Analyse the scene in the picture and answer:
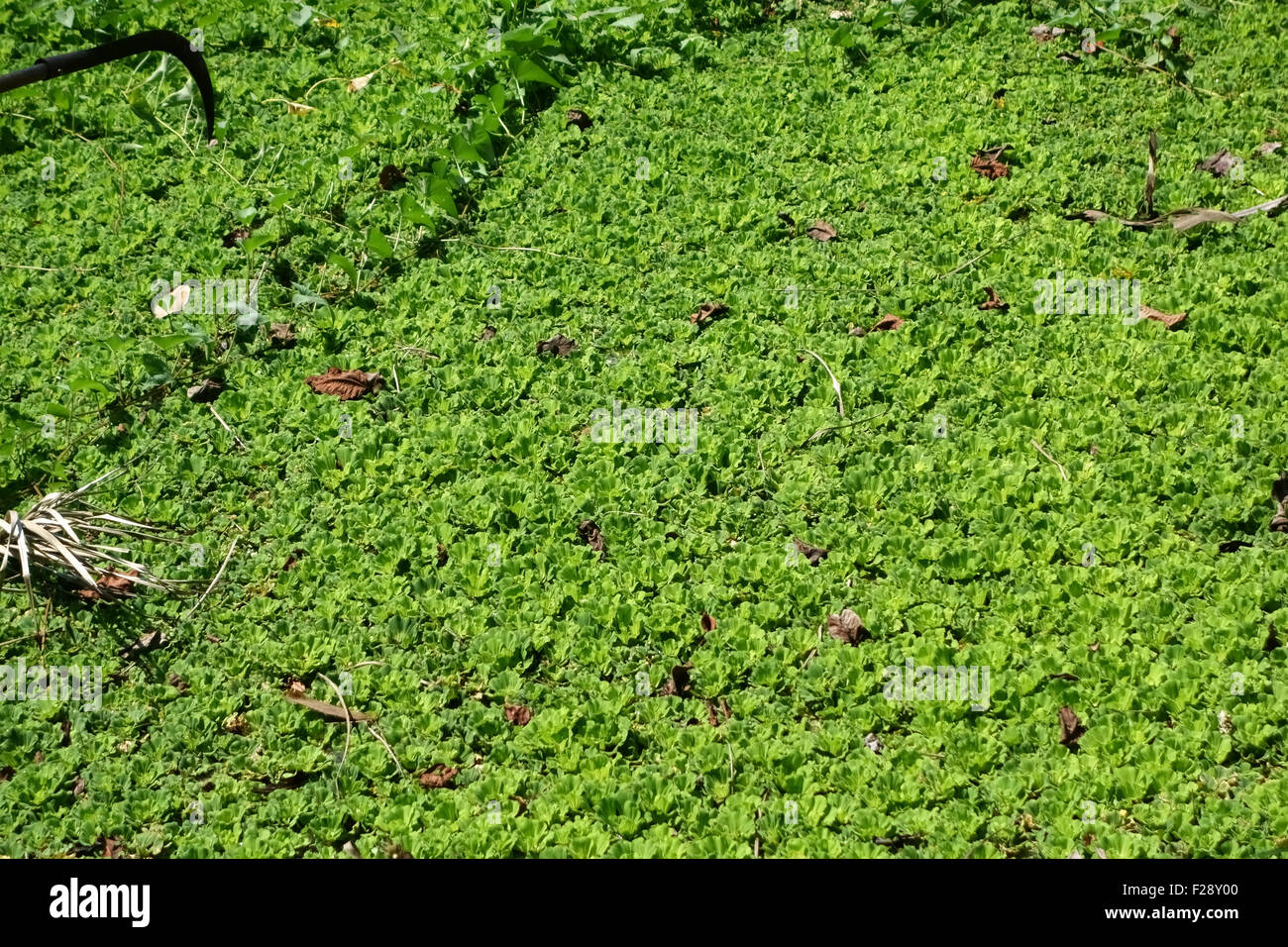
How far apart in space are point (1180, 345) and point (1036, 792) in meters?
2.16

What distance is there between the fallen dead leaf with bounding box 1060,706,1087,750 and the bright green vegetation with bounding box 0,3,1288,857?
38 millimetres

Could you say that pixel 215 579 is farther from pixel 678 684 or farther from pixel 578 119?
pixel 578 119

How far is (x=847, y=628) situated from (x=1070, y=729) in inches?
28.6

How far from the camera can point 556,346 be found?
4.79 m

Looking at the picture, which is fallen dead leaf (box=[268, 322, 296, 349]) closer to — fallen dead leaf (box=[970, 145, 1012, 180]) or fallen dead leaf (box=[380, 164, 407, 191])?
fallen dead leaf (box=[380, 164, 407, 191])

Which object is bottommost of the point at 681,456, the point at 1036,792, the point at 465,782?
the point at 465,782

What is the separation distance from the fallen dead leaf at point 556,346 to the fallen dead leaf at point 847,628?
1.71m

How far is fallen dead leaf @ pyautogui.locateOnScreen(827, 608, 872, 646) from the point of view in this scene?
365 centimetres

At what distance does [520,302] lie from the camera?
197 inches

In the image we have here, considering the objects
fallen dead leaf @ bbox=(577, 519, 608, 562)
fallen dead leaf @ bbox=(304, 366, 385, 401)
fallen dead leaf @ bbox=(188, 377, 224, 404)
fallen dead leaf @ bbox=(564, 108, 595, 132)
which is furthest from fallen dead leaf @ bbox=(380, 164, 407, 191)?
fallen dead leaf @ bbox=(577, 519, 608, 562)
